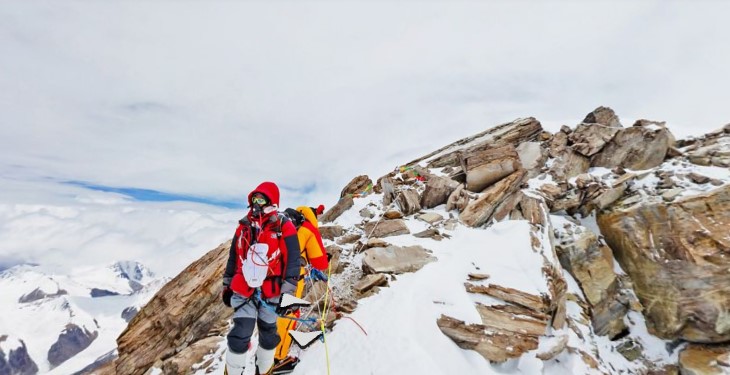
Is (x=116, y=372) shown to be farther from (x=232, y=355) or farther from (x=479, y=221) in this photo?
(x=479, y=221)

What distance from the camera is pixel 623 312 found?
1558 cm

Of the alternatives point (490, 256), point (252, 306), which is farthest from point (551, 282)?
point (252, 306)

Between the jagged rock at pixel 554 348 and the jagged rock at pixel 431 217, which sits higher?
the jagged rock at pixel 431 217

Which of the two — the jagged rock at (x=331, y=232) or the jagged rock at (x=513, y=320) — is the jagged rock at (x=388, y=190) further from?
the jagged rock at (x=513, y=320)

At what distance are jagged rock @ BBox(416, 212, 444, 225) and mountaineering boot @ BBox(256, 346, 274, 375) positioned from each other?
36.5ft

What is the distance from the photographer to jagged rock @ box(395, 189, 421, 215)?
19.0 metres

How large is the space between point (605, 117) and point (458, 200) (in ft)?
50.8

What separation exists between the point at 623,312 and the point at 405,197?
11426 mm

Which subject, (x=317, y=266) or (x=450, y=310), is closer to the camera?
(x=317, y=266)

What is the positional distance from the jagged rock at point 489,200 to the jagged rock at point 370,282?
6.75 meters

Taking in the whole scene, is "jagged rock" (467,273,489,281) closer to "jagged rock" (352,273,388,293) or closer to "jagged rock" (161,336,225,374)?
"jagged rock" (352,273,388,293)

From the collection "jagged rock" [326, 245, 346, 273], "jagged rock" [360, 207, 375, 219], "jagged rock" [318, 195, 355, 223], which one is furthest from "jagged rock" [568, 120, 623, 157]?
"jagged rock" [326, 245, 346, 273]

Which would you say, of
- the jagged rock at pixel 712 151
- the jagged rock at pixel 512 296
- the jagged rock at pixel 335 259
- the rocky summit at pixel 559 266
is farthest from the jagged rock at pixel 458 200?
the jagged rock at pixel 712 151

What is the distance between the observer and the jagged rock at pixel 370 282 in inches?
473
